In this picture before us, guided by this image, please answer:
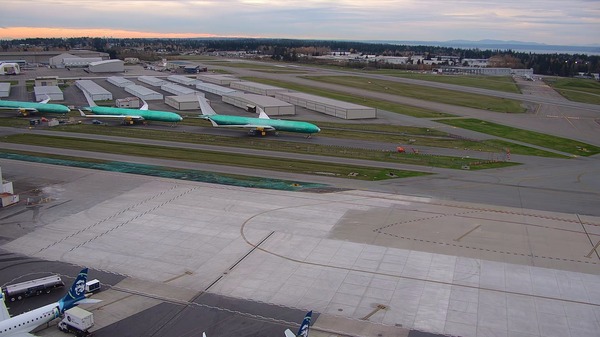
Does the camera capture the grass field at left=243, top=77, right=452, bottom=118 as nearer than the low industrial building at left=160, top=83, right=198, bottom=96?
Yes

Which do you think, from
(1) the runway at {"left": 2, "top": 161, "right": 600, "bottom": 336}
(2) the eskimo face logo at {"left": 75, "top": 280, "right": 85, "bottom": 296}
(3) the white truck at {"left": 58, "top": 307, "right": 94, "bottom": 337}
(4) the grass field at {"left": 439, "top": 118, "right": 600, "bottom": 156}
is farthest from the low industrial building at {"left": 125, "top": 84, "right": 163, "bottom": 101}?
(3) the white truck at {"left": 58, "top": 307, "right": 94, "bottom": 337}

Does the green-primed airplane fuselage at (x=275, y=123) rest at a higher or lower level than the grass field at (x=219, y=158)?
higher

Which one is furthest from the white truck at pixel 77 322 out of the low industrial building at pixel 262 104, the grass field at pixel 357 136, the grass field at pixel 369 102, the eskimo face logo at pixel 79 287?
the grass field at pixel 369 102

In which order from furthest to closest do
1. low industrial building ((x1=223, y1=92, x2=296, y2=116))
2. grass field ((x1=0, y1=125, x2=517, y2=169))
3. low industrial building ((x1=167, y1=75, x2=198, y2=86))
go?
low industrial building ((x1=167, y1=75, x2=198, y2=86)) → low industrial building ((x1=223, y1=92, x2=296, y2=116)) → grass field ((x1=0, y1=125, x2=517, y2=169))

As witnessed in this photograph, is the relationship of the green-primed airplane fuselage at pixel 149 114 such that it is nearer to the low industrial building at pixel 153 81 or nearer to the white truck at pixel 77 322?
the low industrial building at pixel 153 81

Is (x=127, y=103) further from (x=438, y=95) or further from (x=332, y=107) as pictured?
(x=438, y=95)

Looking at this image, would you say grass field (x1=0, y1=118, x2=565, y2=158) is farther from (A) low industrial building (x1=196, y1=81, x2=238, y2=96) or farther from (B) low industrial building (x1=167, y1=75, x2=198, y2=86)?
(B) low industrial building (x1=167, y1=75, x2=198, y2=86)

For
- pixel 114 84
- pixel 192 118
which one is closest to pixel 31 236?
pixel 192 118

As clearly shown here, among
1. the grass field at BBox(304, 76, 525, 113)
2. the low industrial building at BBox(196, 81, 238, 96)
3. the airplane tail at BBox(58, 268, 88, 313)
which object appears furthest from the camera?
the low industrial building at BBox(196, 81, 238, 96)
